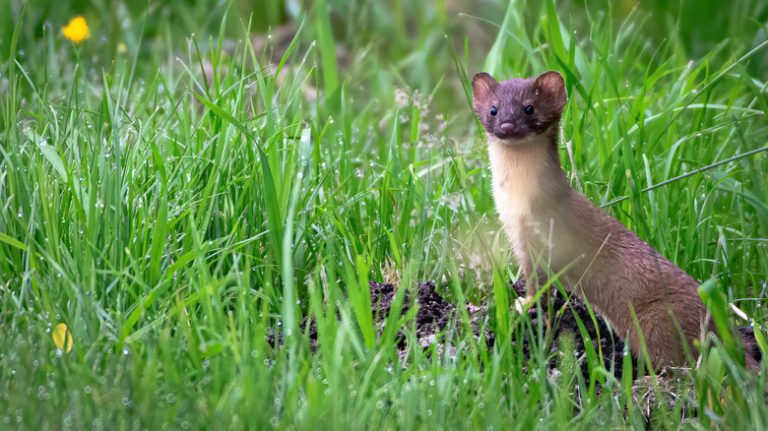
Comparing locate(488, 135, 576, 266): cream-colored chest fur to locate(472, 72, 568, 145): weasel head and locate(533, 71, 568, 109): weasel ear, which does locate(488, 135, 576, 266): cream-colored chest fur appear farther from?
locate(533, 71, 568, 109): weasel ear

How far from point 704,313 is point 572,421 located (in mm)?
902

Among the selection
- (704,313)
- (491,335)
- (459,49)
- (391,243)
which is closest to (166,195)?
(391,243)

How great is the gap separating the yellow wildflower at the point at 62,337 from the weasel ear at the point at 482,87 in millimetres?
1881

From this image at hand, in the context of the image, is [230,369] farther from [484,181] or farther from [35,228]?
[484,181]

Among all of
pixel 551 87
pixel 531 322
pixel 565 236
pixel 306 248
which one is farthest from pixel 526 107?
pixel 306 248

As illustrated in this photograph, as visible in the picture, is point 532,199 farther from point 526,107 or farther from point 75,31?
point 75,31

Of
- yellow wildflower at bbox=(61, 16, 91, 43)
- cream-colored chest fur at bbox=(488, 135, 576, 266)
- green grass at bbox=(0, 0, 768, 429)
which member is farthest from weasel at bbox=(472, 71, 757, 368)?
yellow wildflower at bbox=(61, 16, 91, 43)

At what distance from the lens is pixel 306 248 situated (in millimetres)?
4473

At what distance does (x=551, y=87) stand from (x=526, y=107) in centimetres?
13

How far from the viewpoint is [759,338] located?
398 cm

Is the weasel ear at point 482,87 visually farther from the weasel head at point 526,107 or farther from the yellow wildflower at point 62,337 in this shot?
the yellow wildflower at point 62,337

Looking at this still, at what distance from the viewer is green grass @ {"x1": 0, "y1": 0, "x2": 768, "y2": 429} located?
328 cm

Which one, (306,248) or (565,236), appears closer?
(565,236)

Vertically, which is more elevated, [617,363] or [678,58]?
[678,58]
